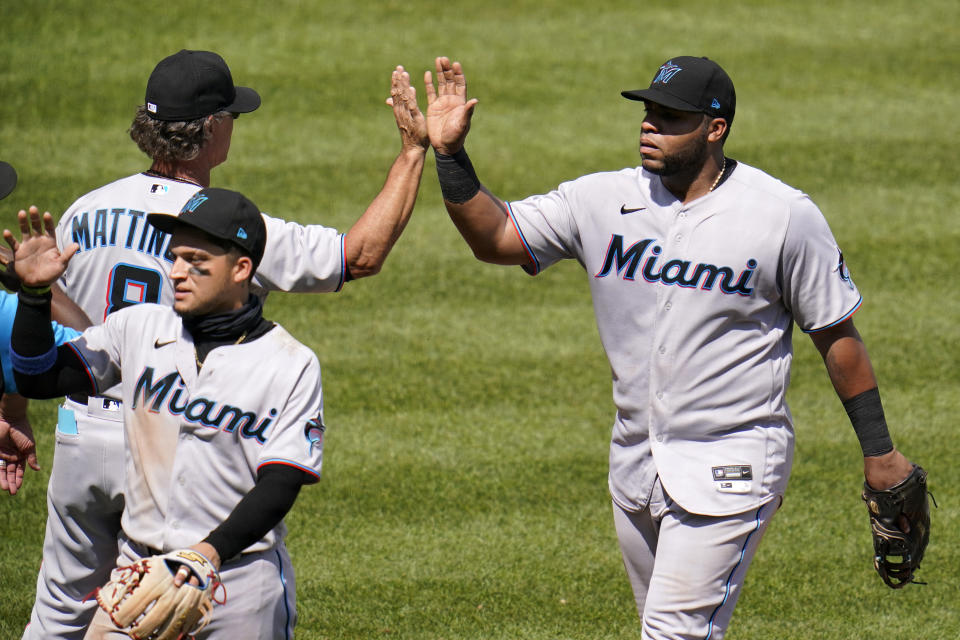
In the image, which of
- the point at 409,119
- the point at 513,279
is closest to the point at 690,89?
the point at 409,119

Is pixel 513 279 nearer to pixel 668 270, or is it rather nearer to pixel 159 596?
pixel 668 270

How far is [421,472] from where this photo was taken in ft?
21.4

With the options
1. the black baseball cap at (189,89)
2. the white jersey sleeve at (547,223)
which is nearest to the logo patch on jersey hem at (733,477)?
the white jersey sleeve at (547,223)

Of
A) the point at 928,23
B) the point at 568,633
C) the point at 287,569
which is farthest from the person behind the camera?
the point at 928,23

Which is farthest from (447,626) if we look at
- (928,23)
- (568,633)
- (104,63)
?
(928,23)

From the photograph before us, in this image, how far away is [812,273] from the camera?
389 cm

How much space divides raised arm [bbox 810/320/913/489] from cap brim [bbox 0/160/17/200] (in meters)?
2.61

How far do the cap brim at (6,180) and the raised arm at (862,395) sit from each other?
2.61 m

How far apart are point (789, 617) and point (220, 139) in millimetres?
3162

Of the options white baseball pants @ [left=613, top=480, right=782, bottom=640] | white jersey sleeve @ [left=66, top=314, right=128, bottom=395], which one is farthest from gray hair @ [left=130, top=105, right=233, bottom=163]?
white baseball pants @ [left=613, top=480, right=782, bottom=640]

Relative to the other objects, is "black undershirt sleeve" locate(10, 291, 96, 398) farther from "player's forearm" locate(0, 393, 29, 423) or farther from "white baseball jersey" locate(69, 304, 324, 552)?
"player's forearm" locate(0, 393, 29, 423)

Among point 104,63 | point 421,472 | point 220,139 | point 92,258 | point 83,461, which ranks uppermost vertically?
point 220,139

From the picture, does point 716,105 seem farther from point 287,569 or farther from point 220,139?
point 287,569

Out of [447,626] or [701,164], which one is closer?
[701,164]
